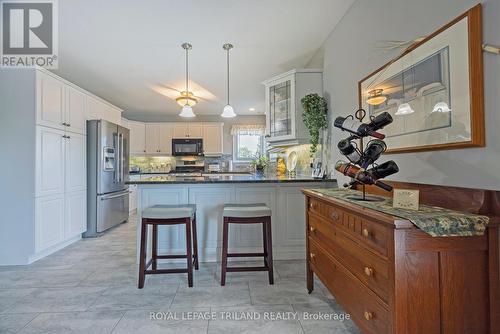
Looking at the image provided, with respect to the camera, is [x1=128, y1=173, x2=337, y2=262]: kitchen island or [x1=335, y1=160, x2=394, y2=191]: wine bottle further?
[x1=128, y1=173, x2=337, y2=262]: kitchen island

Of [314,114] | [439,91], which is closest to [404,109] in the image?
[439,91]

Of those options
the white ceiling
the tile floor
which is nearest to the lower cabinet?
the tile floor

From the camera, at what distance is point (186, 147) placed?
6.59 meters

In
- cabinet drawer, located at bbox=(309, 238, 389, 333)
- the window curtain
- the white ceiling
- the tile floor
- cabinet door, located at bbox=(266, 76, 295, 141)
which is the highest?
the white ceiling

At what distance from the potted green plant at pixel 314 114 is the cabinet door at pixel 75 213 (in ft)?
10.9

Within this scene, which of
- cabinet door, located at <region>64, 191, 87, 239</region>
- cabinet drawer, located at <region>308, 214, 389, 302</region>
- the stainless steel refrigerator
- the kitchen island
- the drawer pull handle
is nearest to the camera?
cabinet drawer, located at <region>308, 214, 389, 302</region>

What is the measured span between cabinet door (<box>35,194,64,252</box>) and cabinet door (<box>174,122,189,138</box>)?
355 cm

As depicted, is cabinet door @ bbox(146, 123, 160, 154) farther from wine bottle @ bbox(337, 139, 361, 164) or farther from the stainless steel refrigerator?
wine bottle @ bbox(337, 139, 361, 164)

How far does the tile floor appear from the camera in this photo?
177 cm

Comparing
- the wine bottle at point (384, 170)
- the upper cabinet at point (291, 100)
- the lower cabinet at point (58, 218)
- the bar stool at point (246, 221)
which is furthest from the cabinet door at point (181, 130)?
the wine bottle at point (384, 170)

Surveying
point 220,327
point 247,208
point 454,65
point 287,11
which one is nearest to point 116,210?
point 247,208

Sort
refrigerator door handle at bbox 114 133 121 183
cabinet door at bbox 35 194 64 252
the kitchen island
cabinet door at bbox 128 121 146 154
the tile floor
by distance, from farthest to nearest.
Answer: cabinet door at bbox 128 121 146 154 → refrigerator door handle at bbox 114 133 121 183 → cabinet door at bbox 35 194 64 252 → the kitchen island → the tile floor

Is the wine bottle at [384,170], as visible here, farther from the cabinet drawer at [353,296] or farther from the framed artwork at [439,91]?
the cabinet drawer at [353,296]

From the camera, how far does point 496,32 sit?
108cm
